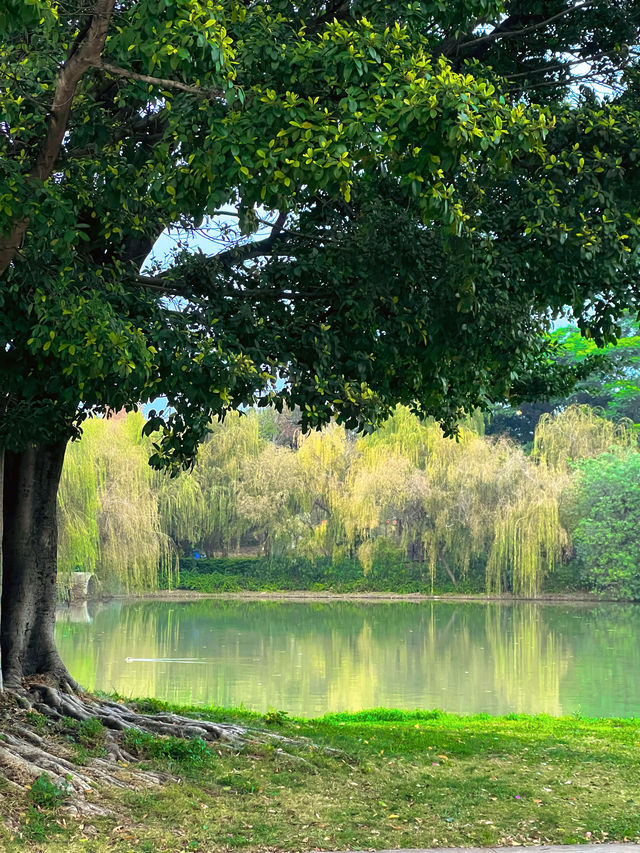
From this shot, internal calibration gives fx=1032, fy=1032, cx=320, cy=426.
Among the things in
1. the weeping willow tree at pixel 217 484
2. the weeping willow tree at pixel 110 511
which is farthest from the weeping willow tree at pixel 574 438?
the weeping willow tree at pixel 110 511

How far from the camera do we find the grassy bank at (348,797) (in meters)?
6.31

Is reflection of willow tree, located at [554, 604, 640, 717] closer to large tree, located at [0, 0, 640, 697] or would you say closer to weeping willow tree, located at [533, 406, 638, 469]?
weeping willow tree, located at [533, 406, 638, 469]

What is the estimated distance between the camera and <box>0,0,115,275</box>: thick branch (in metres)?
5.77

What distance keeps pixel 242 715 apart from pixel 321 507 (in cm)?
2899

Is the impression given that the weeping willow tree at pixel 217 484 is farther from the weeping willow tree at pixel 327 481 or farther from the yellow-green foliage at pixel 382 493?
the weeping willow tree at pixel 327 481

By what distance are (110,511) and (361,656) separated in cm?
1086

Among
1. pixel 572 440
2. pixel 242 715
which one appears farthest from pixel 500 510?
pixel 242 715

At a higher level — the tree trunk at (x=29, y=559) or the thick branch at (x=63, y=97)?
the thick branch at (x=63, y=97)

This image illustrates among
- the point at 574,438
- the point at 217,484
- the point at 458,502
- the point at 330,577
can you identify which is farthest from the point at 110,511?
the point at 574,438

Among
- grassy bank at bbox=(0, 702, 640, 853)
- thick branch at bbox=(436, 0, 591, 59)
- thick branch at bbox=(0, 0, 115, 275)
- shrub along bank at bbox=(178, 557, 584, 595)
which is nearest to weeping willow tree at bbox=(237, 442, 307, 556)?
shrub along bank at bbox=(178, 557, 584, 595)

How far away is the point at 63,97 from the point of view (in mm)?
6227

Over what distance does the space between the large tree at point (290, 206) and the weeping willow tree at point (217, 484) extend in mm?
28879

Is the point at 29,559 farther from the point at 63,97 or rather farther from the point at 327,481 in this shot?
the point at 327,481

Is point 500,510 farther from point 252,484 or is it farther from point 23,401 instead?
point 23,401
